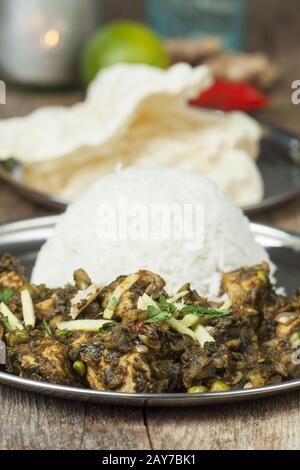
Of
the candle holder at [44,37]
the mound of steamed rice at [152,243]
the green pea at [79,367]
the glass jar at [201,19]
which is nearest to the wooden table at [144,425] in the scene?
the green pea at [79,367]

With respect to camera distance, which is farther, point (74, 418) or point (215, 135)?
point (215, 135)

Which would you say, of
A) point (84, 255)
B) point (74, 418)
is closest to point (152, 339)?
point (74, 418)

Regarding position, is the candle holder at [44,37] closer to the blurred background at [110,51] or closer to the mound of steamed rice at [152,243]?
the blurred background at [110,51]

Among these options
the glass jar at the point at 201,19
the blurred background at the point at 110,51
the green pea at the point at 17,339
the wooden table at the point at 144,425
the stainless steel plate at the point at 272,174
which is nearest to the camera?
the wooden table at the point at 144,425

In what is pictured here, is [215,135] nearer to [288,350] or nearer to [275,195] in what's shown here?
[275,195]

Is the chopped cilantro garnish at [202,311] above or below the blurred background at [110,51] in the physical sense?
below

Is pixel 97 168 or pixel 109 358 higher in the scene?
pixel 97 168
